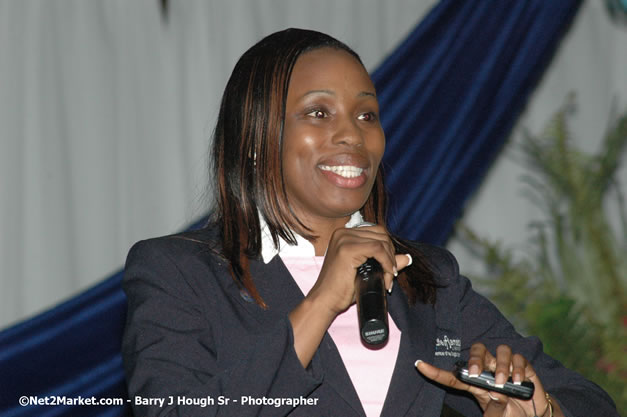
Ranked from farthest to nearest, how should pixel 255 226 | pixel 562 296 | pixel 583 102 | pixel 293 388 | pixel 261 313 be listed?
pixel 583 102, pixel 562 296, pixel 255 226, pixel 261 313, pixel 293 388

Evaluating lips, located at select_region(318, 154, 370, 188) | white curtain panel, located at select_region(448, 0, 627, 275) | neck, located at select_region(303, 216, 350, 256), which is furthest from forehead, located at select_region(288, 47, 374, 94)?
white curtain panel, located at select_region(448, 0, 627, 275)

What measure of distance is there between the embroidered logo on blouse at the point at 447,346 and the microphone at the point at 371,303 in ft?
1.24

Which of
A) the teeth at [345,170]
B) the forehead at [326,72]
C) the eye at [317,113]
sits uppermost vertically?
the forehead at [326,72]

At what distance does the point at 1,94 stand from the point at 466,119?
1.86 meters

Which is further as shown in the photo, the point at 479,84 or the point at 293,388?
the point at 479,84

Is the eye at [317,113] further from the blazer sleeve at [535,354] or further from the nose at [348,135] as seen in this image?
the blazer sleeve at [535,354]

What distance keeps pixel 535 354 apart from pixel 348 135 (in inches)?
25.1

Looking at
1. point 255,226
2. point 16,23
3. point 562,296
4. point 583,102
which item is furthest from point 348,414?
point 583,102

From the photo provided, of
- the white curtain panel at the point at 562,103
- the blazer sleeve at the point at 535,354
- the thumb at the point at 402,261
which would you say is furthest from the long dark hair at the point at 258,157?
the white curtain panel at the point at 562,103

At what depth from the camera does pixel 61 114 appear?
3404mm

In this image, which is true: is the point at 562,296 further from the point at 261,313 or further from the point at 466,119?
the point at 261,313

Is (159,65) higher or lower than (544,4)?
lower

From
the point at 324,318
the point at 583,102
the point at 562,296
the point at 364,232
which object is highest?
the point at 364,232

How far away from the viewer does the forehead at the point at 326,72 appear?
1.83m
